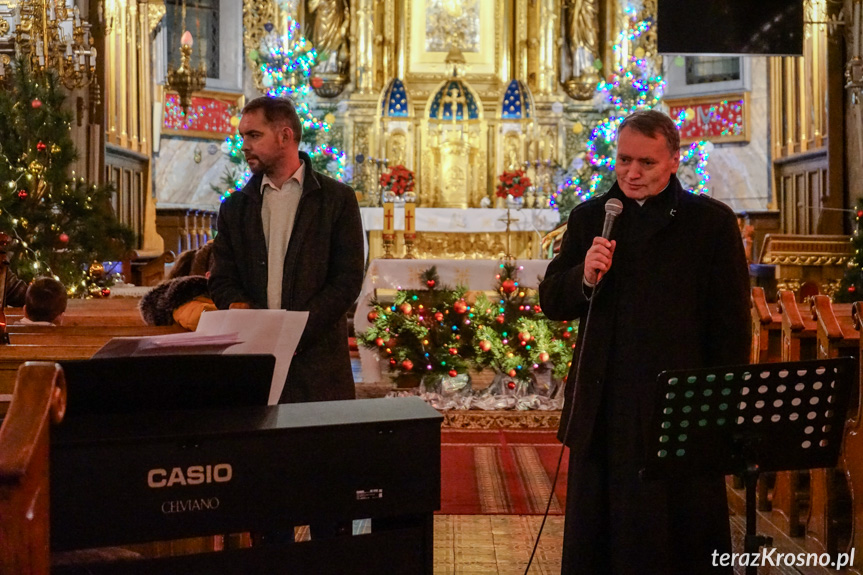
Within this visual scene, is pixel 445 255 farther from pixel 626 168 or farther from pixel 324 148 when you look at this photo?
pixel 626 168

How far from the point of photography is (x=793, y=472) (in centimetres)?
431

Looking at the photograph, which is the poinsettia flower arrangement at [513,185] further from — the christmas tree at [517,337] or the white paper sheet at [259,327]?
the white paper sheet at [259,327]

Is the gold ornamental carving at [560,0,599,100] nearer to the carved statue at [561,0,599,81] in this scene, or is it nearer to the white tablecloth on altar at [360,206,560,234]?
the carved statue at [561,0,599,81]

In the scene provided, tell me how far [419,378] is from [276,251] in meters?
4.00

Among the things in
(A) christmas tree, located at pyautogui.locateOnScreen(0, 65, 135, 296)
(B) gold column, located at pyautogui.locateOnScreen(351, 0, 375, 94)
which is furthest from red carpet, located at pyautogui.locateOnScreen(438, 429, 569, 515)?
(B) gold column, located at pyautogui.locateOnScreen(351, 0, 375, 94)

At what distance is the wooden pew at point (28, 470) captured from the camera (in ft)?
4.57

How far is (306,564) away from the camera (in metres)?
1.70

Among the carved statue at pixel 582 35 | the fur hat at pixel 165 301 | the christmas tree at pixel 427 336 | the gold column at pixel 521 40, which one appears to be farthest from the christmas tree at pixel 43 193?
the carved statue at pixel 582 35

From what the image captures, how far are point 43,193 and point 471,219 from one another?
20.8ft

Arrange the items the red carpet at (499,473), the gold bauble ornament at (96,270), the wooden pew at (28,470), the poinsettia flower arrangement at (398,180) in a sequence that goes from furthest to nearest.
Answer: the poinsettia flower arrangement at (398,180), the gold bauble ornament at (96,270), the red carpet at (499,473), the wooden pew at (28,470)

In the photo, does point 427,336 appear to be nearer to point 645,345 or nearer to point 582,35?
point 645,345

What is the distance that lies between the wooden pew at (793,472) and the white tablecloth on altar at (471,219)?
8568mm

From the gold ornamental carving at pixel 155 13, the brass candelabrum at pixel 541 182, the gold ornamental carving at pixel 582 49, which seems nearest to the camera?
the gold ornamental carving at pixel 155 13

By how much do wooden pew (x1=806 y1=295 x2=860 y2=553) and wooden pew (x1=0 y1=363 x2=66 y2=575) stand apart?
311 cm
